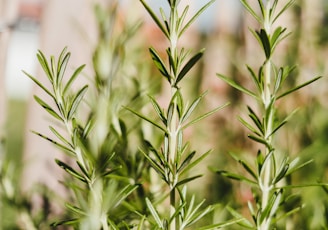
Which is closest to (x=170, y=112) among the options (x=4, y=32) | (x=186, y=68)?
(x=186, y=68)

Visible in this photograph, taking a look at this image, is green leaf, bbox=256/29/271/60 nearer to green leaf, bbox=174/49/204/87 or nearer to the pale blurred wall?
green leaf, bbox=174/49/204/87

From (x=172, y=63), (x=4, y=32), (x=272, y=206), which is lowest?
(x=272, y=206)

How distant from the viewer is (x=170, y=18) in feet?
1.04

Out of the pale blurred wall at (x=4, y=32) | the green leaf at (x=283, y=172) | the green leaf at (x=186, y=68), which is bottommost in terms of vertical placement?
the green leaf at (x=283, y=172)

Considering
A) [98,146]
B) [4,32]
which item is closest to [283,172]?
[98,146]

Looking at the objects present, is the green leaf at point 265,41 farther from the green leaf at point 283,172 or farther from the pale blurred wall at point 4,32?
the pale blurred wall at point 4,32

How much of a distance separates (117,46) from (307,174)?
0.36 meters

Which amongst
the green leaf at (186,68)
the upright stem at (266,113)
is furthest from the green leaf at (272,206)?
the green leaf at (186,68)

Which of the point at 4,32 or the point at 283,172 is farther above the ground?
the point at 4,32

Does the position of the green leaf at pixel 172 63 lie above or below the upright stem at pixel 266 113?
above

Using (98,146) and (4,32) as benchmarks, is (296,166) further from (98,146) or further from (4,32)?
(4,32)

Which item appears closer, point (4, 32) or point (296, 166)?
point (296, 166)

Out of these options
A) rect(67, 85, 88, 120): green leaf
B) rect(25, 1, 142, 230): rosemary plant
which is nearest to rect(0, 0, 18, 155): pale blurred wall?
rect(25, 1, 142, 230): rosemary plant

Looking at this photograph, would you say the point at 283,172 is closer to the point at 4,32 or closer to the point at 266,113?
the point at 266,113
